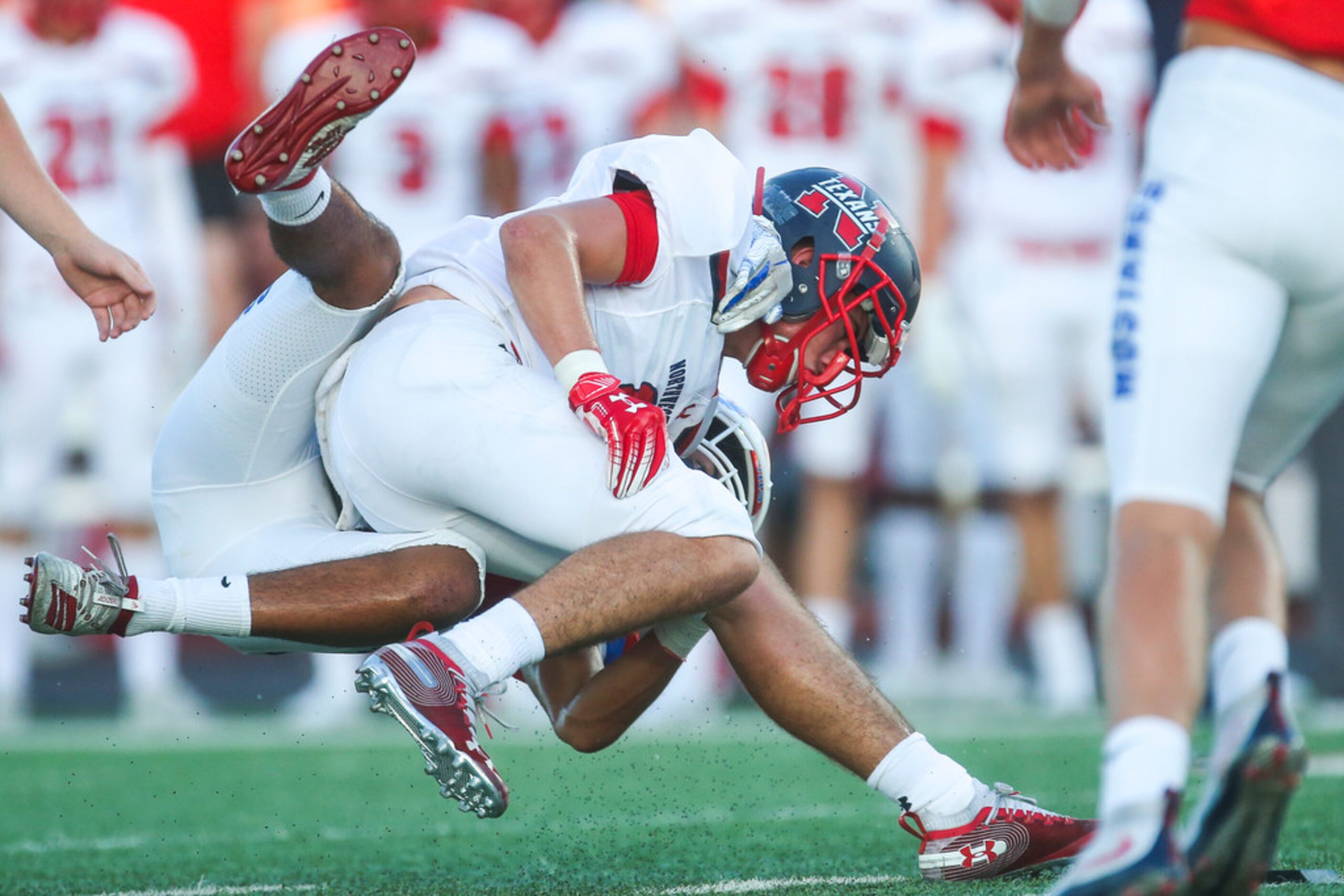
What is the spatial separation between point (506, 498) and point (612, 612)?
248 millimetres

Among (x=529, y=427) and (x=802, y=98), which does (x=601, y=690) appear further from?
(x=802, y=98)

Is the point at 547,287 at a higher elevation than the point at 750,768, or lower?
higher

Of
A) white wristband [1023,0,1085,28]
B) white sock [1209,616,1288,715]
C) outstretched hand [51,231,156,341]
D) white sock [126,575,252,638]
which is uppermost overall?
white wristband [1023,0,1085,28]

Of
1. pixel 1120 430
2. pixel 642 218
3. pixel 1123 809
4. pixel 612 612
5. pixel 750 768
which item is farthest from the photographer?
pixel 750 768

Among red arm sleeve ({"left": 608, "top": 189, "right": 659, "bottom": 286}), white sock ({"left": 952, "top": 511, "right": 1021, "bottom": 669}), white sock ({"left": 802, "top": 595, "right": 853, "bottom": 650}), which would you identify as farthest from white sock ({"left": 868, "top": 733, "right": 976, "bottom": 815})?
white sock ({"left": 952, "top": 511, "right": 1021, "bottom": 669})

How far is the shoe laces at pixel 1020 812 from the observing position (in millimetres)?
2918

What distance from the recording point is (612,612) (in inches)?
105

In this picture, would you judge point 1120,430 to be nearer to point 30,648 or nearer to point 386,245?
point 386,245

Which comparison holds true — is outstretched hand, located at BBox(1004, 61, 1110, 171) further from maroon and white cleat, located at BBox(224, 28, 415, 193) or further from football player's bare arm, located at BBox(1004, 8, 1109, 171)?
maroon and white cleat, located at BBox(224, 28, 415, 193)

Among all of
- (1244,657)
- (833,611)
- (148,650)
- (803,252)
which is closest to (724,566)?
(803,252)

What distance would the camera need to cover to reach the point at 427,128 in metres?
6.45

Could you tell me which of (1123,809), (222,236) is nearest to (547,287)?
(1123,809)

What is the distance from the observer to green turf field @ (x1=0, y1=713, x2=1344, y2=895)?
9.82ft

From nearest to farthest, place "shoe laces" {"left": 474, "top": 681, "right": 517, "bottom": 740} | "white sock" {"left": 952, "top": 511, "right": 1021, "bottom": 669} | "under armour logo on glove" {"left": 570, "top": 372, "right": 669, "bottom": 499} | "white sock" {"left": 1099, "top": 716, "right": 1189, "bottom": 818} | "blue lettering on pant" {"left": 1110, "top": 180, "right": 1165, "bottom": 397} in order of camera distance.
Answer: "white sock" {"left": 1099, "top": 716, "right": 1189, "bottom": 818}, "blue lettering on pant" {"left": 1110, "top": 180, "right": 1165, "bottom": 397}, "shoe laces" {"left": 474, "top": 681, "right": 517, "bottom": 740}, "under armour logo on glove" {"left": 570, "top": 372, "right": 669, "bottom": 499}, "white sock" {"left": 952, "top": 511, "right": 1021, "bottom": 669}
